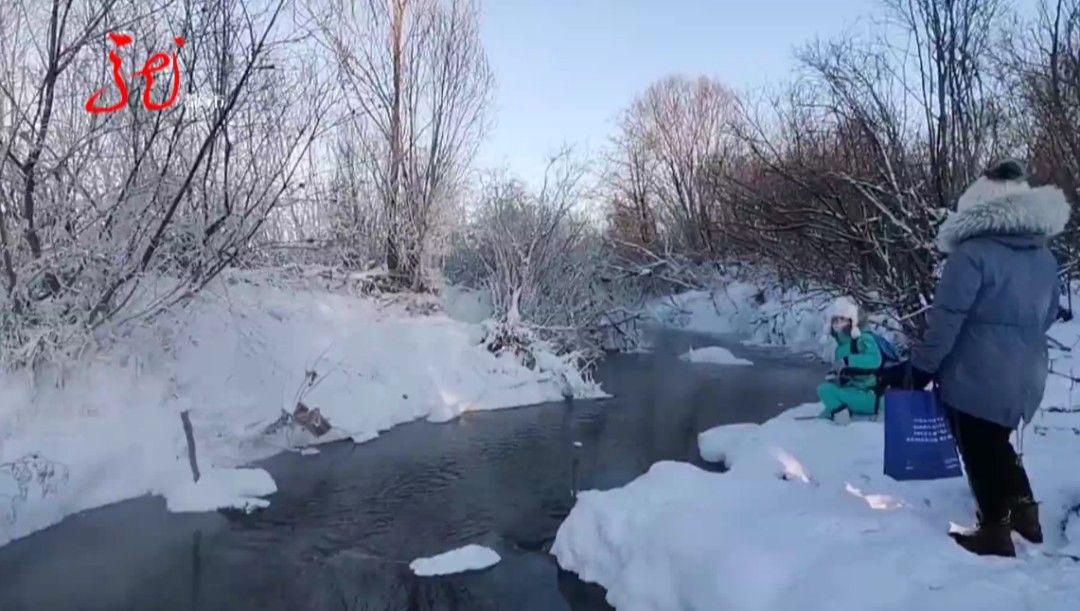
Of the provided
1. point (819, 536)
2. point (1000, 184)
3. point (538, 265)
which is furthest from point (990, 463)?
point (538, 265)

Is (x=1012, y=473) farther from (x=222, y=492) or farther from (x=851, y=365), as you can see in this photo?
(x=222, y=492)

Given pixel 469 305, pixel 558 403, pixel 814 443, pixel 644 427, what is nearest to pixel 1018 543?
pixel 814 443

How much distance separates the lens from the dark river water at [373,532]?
4.65 metres

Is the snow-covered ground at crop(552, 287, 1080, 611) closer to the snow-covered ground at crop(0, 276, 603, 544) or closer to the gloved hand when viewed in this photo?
Result: the gloved hand

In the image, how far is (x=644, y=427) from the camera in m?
9.45

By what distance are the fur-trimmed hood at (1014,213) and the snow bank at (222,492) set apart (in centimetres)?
529

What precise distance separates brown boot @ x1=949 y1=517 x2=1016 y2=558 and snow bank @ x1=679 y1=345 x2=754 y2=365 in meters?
12.2

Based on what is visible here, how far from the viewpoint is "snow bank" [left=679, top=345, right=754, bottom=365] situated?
15406 millimetres

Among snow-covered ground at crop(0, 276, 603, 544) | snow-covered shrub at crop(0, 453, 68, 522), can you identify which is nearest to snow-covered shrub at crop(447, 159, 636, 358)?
snow-covered ground at crop(0, 276, 603, 544)

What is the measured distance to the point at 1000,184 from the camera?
3.14 metres

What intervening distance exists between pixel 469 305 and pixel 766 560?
39.4ft

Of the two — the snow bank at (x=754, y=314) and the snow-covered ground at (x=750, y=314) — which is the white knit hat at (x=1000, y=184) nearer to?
→ the snow bank at (x=754, y=314)

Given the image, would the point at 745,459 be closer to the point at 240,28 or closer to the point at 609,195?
the point at 240,28

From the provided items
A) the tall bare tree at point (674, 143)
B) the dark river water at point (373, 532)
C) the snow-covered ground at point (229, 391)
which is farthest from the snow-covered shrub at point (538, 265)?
the tall bare tree at point (674, 143)
